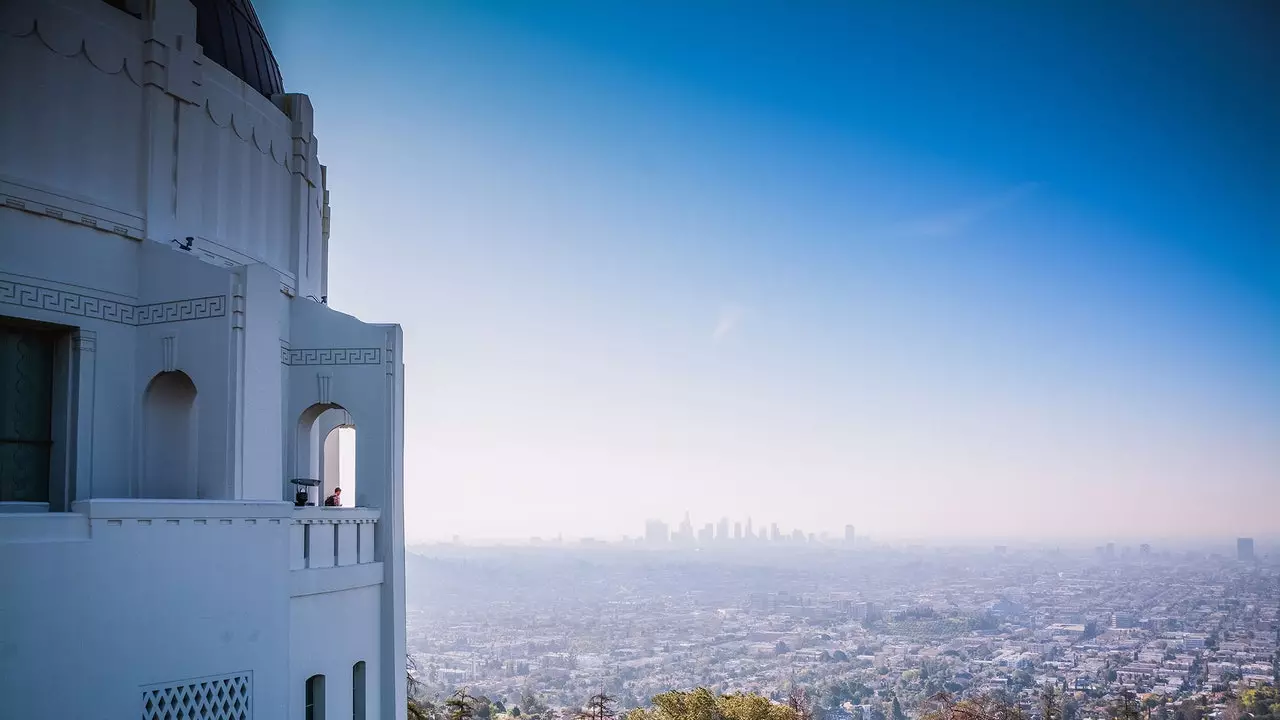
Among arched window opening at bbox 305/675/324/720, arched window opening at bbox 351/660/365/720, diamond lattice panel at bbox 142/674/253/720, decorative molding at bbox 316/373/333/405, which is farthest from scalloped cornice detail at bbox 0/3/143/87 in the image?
arched window opening at bbox 351/660/365/720

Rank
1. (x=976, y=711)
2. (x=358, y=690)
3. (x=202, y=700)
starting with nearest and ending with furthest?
(x=202, y=700), (x=358, y=690), (x=976, y=711)

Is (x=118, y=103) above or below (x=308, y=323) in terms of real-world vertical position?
above

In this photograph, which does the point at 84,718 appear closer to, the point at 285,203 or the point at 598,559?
the point at 285,203

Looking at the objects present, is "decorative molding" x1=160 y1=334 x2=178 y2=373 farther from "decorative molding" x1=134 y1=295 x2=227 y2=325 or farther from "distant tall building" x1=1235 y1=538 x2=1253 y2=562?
"distant tall building" x1=1235 y1=538 x2=1253 y2=562

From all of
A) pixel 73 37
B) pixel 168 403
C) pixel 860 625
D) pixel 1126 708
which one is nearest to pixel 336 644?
pixel 168 403

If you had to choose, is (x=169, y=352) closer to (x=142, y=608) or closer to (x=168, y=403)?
(x=168, y=403)

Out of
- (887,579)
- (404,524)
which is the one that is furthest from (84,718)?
(887,579)
